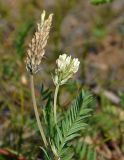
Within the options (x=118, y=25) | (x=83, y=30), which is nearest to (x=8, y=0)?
(x=83, y=30)

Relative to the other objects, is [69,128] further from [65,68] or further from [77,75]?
[77,75]

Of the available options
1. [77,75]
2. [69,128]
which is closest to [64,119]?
[69,128]

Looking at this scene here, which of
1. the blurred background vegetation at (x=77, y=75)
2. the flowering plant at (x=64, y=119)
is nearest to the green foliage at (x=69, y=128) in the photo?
the flowering plant at (x=64, y=119)

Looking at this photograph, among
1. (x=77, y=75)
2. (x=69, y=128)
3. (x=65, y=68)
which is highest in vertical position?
(x=65, y=68)

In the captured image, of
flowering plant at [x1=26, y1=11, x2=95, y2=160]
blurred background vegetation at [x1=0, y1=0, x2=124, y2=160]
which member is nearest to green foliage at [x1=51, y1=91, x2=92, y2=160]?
flowering plant at [x1=26, y1=11, x2=95, y2=160]

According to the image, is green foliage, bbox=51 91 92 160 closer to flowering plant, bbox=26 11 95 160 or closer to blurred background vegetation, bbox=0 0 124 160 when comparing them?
flowering plant, bbox=26 11 95 160
